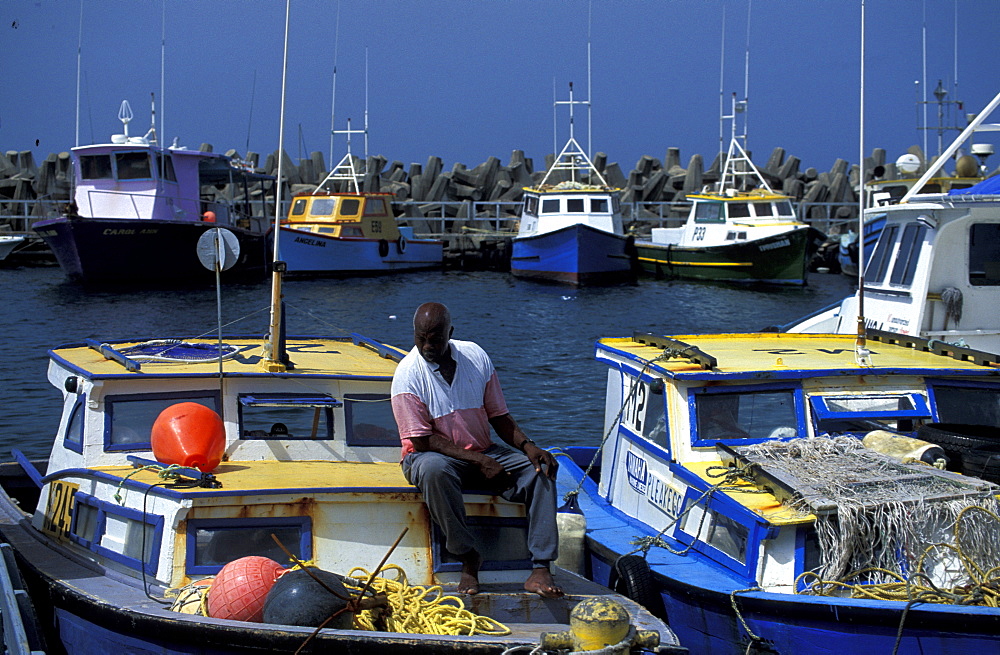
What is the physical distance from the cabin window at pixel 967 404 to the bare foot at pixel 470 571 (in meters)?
4.26

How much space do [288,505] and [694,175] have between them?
45.5 meters

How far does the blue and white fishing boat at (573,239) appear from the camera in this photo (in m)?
36.1

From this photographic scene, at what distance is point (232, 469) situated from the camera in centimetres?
691

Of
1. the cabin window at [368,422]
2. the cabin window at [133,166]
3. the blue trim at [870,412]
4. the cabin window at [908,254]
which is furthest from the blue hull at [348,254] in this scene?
the blue trim at [870,412]

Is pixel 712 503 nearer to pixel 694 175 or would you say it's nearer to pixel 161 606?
pixel 161 606

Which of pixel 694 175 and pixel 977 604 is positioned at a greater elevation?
pixel 694 175

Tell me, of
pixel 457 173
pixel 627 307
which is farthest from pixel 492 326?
pixel 457 173

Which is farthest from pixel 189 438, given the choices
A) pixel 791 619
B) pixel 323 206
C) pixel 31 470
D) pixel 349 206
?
pixel 323 206

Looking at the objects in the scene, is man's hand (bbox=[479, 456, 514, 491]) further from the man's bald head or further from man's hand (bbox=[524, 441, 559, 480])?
the man's bald head

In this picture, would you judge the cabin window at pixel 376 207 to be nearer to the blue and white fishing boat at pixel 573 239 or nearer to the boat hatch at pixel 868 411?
the blue and white fishing boat at pixel 573 239

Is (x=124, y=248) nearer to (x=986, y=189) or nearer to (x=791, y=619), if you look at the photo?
(x=986, y=189)

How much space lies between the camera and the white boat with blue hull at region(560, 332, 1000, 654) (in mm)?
6320

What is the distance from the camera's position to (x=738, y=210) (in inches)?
1421

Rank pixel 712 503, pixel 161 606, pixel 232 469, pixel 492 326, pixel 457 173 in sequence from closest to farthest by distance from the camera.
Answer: pixel 161 606, pixel 232 469, pixel 712 503, pixel 492 326, pixel 457 173
